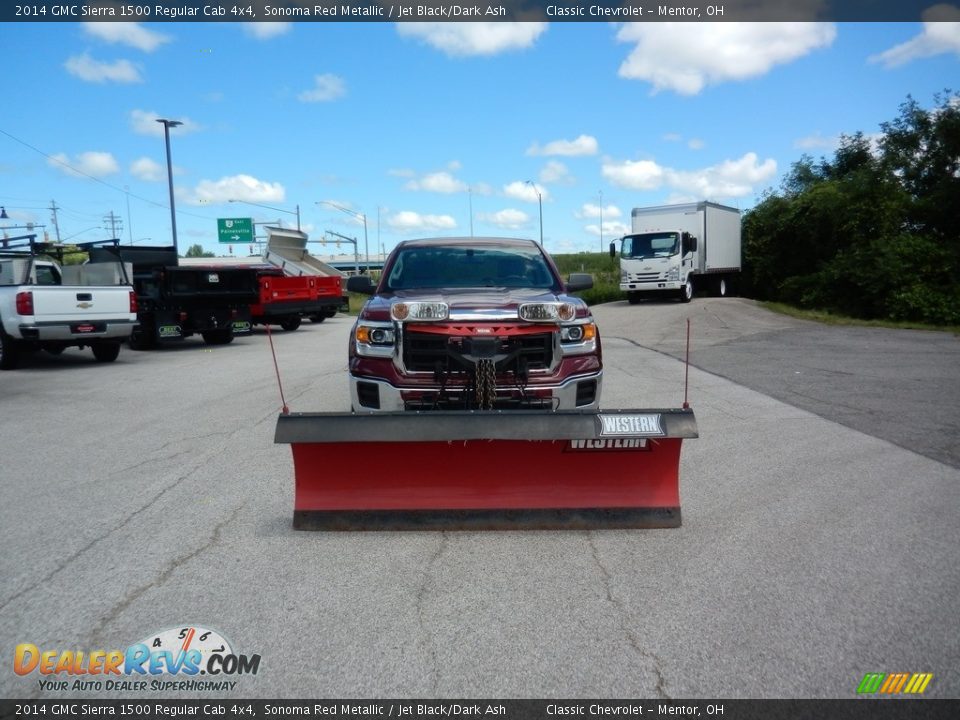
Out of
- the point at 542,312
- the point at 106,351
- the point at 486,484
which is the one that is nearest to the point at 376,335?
the point at 542,312

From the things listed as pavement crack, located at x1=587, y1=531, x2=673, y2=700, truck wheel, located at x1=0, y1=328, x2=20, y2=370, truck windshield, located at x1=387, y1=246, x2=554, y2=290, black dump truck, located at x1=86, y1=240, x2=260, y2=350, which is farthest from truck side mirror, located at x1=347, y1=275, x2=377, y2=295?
black dump truck, located at x1=86, y1=240, x2=260, y2=350

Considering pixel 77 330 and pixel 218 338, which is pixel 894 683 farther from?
pixel 218 338

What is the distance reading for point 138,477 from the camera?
254 inches

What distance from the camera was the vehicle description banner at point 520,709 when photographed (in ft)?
9.64

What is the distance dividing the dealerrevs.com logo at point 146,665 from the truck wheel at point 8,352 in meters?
12.1

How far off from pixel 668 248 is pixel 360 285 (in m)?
22.1

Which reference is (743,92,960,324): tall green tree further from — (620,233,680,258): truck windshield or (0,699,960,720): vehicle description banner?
(0,699,960,720): vehicle description banner

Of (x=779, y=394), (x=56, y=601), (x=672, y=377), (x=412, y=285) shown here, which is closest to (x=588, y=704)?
(x=56, y=601)

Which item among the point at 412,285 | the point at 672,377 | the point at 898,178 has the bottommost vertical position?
the point at 672,377

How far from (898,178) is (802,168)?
1395 centimetres

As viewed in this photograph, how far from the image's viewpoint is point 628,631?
3.57 metres

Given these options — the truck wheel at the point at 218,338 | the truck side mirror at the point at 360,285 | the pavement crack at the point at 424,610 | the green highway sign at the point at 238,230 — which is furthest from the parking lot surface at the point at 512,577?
the green highway sign at the point at 238,230

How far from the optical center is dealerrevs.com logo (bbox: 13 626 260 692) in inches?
127

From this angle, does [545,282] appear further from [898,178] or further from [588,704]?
[898,178]
